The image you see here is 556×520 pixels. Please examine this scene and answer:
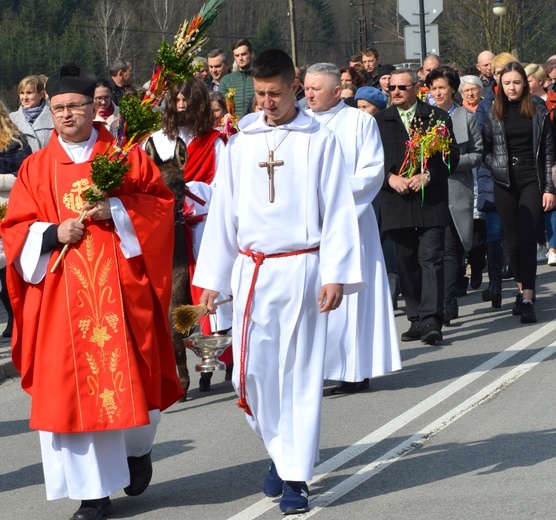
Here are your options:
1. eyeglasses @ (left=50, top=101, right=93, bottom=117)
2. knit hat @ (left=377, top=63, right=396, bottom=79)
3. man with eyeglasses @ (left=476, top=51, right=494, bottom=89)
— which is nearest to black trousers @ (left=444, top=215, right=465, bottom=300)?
knit hat @ (left=377, top=63, right=396, bottom=79)

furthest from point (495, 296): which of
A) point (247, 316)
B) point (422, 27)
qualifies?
point (422, 27)

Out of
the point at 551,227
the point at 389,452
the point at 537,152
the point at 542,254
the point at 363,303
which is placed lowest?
the point at 389,452

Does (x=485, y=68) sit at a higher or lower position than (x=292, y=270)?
higher

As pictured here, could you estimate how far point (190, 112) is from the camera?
8.98 metres

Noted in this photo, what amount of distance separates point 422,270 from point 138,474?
5.09m

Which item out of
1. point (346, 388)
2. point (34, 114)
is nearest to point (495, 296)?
point (346, 388)

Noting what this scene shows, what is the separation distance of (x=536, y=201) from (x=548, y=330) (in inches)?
52.7

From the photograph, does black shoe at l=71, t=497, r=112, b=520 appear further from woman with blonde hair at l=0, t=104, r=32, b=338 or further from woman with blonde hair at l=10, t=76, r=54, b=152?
woman with blonde hair at l=10, t=76, r=54, b=152

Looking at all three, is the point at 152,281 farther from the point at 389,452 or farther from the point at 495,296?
the point at 495,296

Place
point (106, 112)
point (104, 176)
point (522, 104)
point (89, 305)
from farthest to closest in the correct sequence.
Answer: point (106, 112) → point (522, 104) → point (89, 305) → point (104, 176)

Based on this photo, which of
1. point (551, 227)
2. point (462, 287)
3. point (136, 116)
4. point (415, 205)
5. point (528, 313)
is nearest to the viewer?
Result: point (136, 116)

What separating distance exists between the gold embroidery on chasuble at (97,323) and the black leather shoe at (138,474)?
41 centimetres

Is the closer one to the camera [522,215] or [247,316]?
[247,316]

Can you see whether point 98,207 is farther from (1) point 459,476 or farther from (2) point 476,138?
(2) point 476,138
